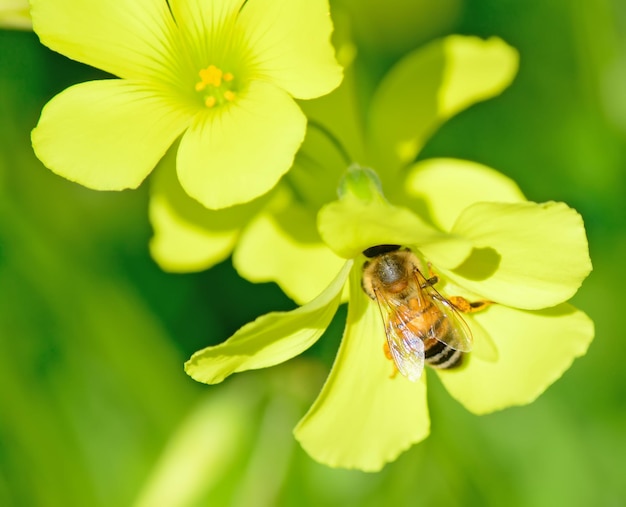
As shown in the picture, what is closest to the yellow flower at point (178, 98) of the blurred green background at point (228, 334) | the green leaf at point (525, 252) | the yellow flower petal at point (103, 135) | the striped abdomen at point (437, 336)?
the yellow flower petal at point (103, 135)

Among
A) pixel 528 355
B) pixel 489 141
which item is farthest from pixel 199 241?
pixel 489 141

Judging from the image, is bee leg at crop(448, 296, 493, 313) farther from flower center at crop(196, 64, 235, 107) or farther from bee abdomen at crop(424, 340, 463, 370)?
flower center at crop(196, 64, 235, 107)

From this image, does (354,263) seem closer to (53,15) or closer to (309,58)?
(309,58)

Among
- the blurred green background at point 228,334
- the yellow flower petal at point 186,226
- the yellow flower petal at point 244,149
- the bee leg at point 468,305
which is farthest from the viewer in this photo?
the blurred green background at point 228,334

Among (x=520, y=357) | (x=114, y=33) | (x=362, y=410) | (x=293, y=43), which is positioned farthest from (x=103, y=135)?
(x=520, y=357)

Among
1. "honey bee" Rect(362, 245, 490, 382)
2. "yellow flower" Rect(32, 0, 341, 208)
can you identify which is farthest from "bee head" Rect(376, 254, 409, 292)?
"yellow flower" Rect(32, 0, 341, 208)

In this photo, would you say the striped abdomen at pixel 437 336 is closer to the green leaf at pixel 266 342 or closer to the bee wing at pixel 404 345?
the bee wing at pixel 404 345

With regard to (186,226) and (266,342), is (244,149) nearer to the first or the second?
Answer: (266,342)
